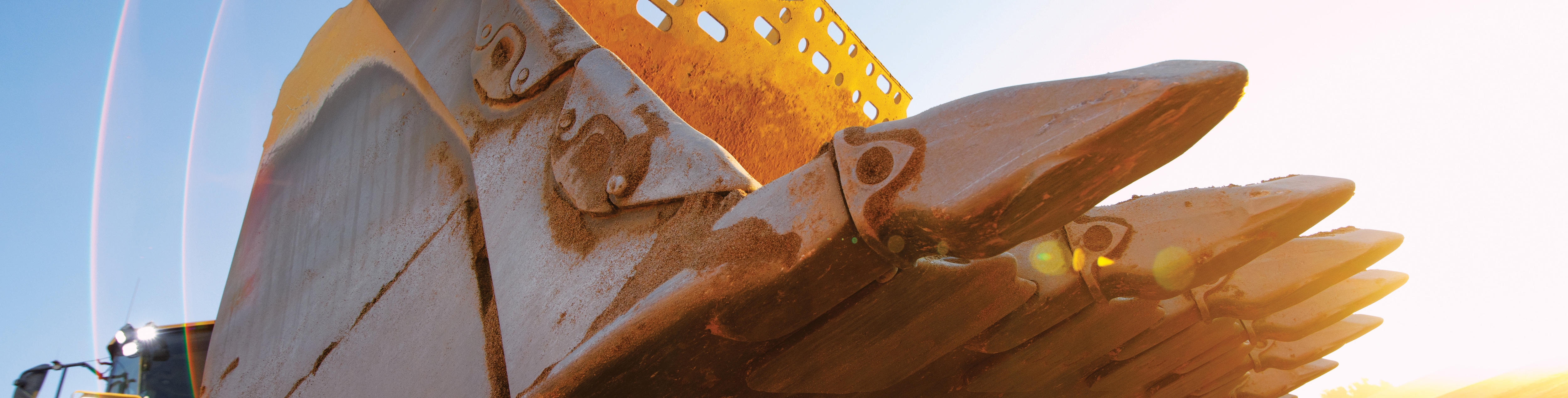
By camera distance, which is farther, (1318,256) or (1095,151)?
(1318,256)

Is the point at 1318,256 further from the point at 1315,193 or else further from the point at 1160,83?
the point at 1160,83

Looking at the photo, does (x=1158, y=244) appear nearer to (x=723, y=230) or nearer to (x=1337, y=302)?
(x=723, y=230)

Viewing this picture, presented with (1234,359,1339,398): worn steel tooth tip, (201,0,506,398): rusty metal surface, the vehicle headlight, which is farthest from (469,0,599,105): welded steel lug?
(1234,359,1339,398): worn steel tooth tip

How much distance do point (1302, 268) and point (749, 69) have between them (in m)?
2.05

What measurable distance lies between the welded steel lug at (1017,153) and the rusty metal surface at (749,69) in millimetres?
1348

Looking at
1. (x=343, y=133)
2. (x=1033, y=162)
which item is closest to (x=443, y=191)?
(x=343, y=133)

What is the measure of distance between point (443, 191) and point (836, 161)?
58.0 inches

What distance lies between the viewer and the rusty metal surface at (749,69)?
264 cm

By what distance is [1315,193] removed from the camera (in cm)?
179

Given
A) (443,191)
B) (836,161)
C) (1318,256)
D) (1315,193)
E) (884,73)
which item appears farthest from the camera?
(884,73)

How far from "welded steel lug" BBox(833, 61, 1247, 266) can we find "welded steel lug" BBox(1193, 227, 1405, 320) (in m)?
1.67

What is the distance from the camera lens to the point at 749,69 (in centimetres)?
300

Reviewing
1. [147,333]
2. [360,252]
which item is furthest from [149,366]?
[360,252]

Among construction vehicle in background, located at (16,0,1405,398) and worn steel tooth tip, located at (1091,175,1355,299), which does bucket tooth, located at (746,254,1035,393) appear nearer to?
construction vehicle in background, located at (16,0,1405,398)
